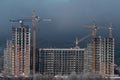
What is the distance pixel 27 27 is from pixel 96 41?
11794 millimetres

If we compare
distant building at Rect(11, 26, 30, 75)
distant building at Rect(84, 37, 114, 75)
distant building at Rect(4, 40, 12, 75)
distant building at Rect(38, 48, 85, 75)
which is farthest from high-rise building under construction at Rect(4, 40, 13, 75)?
distant building at Rect(84, 37, 114, 75)

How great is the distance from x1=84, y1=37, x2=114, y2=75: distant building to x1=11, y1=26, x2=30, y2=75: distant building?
10540 millimetres

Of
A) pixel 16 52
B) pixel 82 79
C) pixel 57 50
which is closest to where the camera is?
pixel 82 79

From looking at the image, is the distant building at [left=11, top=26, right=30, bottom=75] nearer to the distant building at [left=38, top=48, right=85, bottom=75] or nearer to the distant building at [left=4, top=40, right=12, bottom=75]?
the distant building at [left=4, top=40, right=12, bottom=75]

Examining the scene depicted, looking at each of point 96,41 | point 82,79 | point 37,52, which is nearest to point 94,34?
point 96,41

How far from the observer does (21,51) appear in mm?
75875

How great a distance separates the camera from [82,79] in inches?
2297

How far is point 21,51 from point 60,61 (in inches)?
322

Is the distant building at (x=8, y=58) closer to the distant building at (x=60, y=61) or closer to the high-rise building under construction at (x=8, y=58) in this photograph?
the high-rise building under construction at (x=8, y=58)

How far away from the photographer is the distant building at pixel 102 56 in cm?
7600

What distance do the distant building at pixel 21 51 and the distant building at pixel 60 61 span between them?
13.2ft

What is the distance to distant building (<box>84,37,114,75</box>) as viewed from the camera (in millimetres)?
76000

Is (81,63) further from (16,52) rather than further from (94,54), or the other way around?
(16,52)

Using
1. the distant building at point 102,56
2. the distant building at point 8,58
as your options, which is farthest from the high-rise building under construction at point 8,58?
the distant building at point 102,56
